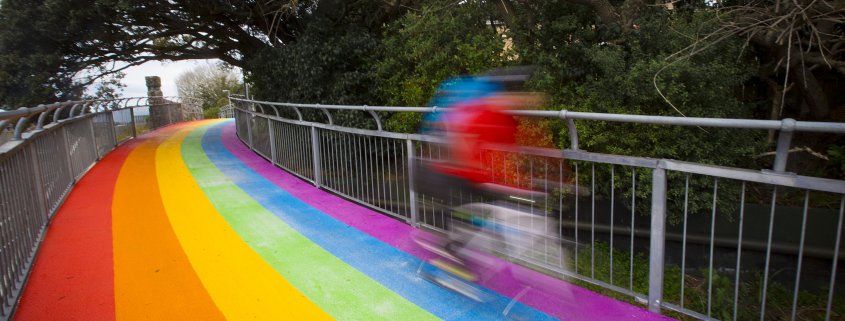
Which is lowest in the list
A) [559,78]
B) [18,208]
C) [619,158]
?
[18,208]

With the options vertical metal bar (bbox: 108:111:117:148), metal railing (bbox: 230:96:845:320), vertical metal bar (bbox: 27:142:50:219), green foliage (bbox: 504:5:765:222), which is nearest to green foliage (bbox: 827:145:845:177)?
metal railing (bbox: 230:96:845:320)

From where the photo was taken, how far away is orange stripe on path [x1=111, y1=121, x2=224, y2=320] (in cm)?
361

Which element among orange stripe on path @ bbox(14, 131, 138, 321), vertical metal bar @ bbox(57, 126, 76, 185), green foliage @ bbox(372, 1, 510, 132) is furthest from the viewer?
green foliage @ bbox(372, 1, 510, 132)

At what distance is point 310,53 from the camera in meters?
10.3

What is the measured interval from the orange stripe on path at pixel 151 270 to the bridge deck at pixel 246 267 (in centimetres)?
1

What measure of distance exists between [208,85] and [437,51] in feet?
130

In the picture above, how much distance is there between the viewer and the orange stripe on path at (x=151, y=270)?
361 cm

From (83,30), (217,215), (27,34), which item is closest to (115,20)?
(83,30)

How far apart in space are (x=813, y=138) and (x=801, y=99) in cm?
70

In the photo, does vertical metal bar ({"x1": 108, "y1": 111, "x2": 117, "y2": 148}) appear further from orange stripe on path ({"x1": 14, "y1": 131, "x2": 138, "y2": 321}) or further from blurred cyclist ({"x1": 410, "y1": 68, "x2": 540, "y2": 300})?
blurred cyclist ({"x1": 410, "y1": 68, "x2": 540, "y2": 300})

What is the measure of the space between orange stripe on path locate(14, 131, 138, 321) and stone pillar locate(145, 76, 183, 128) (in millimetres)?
12739

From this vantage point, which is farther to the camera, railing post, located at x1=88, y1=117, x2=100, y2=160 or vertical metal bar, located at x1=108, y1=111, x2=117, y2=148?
vertical metal bar, located at x1=108, y1=111, x2=117, y2=148

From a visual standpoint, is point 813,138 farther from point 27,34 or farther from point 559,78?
point 27,34

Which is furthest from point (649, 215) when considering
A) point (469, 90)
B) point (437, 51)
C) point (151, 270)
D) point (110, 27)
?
point (110, 27)
